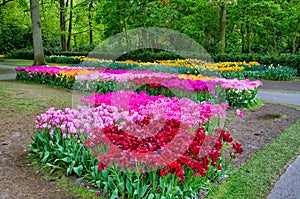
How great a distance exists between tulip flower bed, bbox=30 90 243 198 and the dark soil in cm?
26

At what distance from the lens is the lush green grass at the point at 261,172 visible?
10.0 feet

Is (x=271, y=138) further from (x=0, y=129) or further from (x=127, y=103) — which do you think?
(x=0, y=129)

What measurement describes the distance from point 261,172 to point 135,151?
176cm

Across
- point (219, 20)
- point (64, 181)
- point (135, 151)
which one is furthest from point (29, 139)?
point (219, 20)

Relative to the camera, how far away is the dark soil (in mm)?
2926

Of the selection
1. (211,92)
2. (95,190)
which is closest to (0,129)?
(95,190)

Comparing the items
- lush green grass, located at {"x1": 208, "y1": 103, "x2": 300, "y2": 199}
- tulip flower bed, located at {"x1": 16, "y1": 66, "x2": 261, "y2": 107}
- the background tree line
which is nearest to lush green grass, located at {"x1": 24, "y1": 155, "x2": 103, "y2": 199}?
lush green grass, located at {"x1": 208, "y1": 103, "x2": 300, "y2": 199}

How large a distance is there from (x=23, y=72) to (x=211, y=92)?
7405mm

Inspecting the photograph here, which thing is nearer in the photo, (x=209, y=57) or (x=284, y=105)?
(x=284, y=105)

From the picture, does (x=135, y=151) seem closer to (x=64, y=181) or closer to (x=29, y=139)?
(x=64, y=181)

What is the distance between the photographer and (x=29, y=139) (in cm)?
438

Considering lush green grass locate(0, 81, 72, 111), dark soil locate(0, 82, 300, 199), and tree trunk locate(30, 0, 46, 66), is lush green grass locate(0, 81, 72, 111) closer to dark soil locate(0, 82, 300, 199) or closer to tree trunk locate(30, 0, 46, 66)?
dark soil locate(0, 82, 300, 199)

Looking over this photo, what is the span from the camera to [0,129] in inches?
189

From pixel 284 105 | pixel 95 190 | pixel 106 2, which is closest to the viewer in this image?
pixel 95 190
